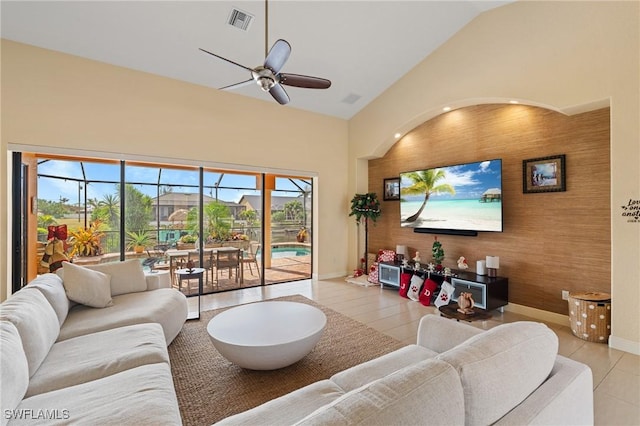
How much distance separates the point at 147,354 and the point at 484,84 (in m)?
4.91

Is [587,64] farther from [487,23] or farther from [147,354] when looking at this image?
[147,354]

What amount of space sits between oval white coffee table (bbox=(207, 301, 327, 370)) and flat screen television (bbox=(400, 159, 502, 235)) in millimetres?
2897

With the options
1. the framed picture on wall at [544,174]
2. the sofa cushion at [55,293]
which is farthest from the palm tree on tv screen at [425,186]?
the sofa cushion at [55,293]

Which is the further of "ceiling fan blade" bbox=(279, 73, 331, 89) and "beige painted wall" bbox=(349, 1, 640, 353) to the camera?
"ceiling fan blade" bbox=(279, 73, 331, 89)

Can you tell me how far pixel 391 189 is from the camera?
19.3 ft

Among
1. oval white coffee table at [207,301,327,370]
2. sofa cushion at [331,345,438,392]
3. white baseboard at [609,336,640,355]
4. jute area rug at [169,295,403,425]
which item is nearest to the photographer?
sofa cushion at [331,345,438,392]

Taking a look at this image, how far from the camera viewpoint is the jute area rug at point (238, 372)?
2115 millimetres

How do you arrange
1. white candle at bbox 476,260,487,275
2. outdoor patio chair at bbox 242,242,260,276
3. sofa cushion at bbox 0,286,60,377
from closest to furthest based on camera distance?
sofa cushion at bbox 0,286,60,377 → white candle at bbox 476,260,487,275 → outdoor patio chair at bbox 242,242,260,276

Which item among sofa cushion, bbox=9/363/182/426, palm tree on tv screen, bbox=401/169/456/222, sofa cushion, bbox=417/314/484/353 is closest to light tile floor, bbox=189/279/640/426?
sofa cushion, bbox=417/314/484/353

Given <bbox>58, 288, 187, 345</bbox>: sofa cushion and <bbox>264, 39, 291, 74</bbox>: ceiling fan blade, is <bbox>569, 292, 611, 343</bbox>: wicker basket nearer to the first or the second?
<bbox>264, 39, 291, 74</bbox>: ceiling fan blade

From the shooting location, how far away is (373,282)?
567 cm

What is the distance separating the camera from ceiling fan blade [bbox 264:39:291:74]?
248cm

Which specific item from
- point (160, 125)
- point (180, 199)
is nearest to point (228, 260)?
point (180, 199)

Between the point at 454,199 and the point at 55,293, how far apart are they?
195 inches
